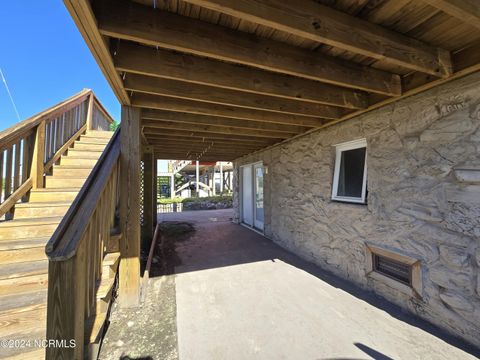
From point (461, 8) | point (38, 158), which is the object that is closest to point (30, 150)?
point (38, 158)

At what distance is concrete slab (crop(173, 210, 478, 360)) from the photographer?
187 cm

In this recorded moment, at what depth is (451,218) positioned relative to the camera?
206 cm

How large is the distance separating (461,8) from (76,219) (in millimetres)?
2686

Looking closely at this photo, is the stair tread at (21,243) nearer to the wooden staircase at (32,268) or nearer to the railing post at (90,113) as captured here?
the wooden staircase at (32,268)

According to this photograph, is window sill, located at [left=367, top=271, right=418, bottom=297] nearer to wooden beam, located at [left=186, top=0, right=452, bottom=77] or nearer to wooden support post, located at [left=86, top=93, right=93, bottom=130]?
wooden beam, located at [left=186, top=0, right=452, bottom=77]

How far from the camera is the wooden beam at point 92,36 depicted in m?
1.18

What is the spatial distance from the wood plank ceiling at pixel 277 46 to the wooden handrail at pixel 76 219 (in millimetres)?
919

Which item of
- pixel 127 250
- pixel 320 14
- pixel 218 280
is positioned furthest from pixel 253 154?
pixel 320 14

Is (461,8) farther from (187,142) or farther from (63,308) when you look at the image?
(187,142)

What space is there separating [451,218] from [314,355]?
1809 millimetres

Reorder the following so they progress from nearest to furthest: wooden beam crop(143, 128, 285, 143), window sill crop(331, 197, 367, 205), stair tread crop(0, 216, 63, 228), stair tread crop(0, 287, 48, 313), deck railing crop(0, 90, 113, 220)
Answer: stair tread crop(0, 287, 48, 313), stair tread crop(0, 216, 63, 228), deck railing crop(0, 90, 113, 220), window sill crop(331, 197, 367, 205), wooden beam crop(143, 128, 285, 143)

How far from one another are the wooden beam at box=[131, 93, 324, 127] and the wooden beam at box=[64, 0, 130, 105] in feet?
1.82

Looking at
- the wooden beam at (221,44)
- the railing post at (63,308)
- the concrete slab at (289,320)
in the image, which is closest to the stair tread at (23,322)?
the railing post at (63,308)

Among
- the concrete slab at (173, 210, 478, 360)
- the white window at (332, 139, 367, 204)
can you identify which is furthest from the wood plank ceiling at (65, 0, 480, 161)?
the concrete slab at (173, 210, 478, 360)
